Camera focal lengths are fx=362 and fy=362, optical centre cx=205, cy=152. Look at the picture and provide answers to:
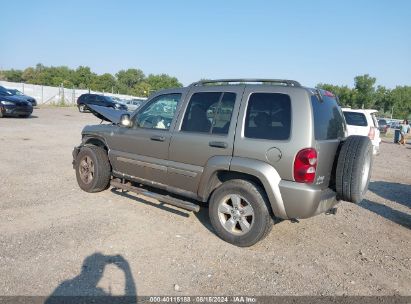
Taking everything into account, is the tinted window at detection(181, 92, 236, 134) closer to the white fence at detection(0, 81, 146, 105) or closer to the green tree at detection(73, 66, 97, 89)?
the white fence at detection(0, 81, 146, 105)

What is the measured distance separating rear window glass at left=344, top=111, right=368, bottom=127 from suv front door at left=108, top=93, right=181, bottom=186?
340 inches

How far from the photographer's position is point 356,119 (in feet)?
40.7

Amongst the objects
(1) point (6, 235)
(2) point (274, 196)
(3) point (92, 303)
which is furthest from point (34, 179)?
(2) point (274, 196)

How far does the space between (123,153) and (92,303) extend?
9.84ft

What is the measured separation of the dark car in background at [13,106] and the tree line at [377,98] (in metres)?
65.7

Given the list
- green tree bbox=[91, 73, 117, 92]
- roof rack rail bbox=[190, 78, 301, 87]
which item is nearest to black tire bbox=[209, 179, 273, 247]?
roof rack rail bbox=[190, 78, 301, 87]

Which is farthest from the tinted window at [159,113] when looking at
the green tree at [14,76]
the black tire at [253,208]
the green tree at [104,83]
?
the green tree at [14,76]

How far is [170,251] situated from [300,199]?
1.63 metres

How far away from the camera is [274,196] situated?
13.7 ft

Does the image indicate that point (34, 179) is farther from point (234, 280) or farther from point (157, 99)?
point (234, 280)

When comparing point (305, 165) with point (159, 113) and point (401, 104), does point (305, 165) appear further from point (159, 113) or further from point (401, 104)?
point (401, 104)

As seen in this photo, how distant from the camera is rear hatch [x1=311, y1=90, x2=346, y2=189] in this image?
4.18 metres

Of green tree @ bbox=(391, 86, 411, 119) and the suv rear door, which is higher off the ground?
green tree @ bbox=(391, 86, 411, 119)

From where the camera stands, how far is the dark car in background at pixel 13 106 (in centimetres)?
1856
